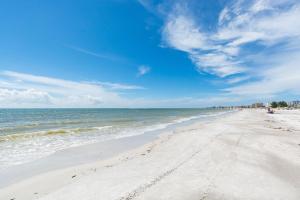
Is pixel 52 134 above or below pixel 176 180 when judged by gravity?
below

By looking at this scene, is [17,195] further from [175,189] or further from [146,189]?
[175,189]

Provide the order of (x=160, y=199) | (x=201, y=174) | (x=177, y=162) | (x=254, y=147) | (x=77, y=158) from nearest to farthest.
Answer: (x=160, y=199) < (x=201, y=174) < (x=177, y=162) < (x=77, y=158) < (x=254, y=147)

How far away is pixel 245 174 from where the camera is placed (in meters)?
7.31

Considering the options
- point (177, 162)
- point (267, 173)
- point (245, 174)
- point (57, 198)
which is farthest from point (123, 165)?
point (267, 173)

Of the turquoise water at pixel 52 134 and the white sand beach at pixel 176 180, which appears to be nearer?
the white sand beach at pixel 176 180

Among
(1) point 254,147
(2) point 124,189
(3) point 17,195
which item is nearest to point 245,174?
(2) point 124,189

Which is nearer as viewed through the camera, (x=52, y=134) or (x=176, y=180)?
(x=176, y=180)

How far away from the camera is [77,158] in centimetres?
1109

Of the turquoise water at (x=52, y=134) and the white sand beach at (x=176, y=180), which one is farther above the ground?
the white sand beach at (x=176, y=180)

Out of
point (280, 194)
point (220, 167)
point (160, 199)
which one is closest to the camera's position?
point (160, 199)

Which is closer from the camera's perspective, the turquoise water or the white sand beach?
the white sand beach

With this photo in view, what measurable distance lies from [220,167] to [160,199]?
11.8 ft

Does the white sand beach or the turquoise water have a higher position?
the white sand beach

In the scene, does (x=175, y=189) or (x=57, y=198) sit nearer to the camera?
(x=57, y=198)
